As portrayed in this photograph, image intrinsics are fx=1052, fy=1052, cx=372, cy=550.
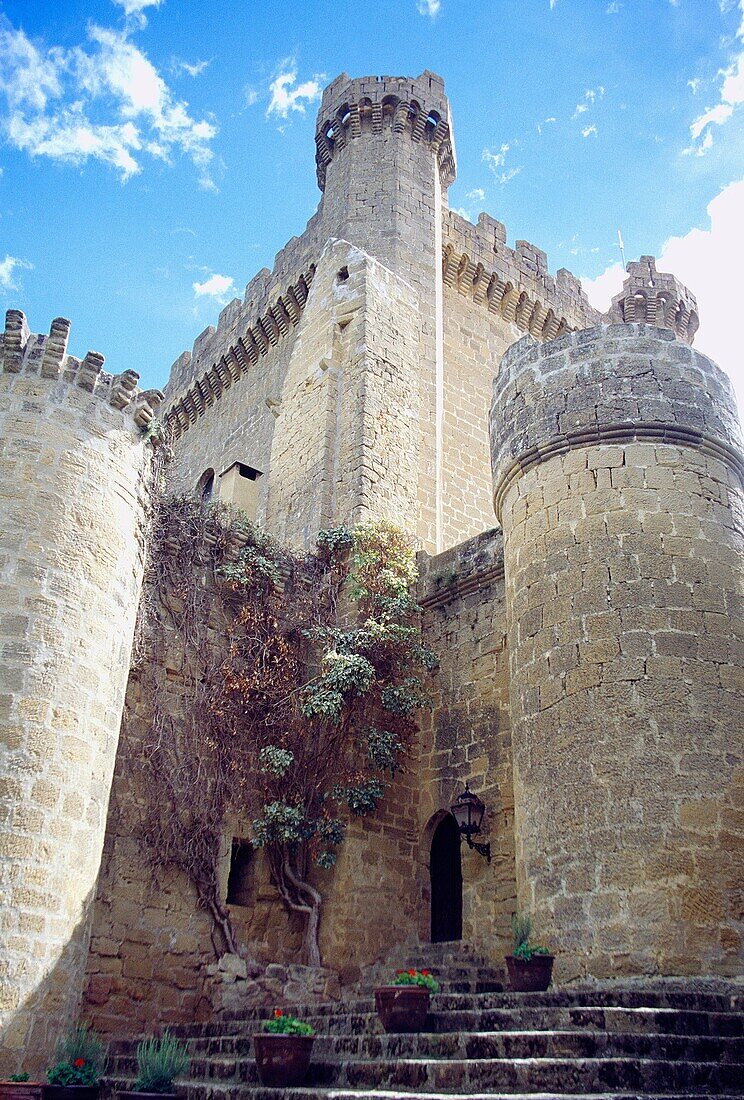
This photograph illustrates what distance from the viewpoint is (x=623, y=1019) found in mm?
5422

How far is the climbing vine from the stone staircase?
284 centimetres

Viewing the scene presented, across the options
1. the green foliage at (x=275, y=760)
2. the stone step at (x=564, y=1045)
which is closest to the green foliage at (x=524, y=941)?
the stone step at (x=564, y=1045)

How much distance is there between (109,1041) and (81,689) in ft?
8.73

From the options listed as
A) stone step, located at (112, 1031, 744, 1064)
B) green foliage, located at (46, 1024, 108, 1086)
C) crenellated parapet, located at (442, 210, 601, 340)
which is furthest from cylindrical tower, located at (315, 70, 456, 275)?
stone step, located at (112, 1031, 744, 1064)

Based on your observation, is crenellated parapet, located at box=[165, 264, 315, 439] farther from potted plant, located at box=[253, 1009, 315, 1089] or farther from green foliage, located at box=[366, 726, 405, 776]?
potted plant, located at box=[253, 1009, 315, 1089]

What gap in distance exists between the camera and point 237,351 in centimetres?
1905

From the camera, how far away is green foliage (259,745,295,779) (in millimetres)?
9875

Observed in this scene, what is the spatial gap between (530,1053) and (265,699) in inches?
219

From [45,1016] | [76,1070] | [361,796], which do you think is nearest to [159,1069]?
[76,1070]

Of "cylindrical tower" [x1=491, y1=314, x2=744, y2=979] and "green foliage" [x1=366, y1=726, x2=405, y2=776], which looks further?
"green foliage" [x1=366, y1=726, x2=405, y2=776]

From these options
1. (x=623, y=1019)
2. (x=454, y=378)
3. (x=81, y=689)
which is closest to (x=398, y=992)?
(x=623, y=1019)

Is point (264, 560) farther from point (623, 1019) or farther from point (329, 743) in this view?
point (623, 1019)

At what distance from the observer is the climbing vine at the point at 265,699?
9.52 metres

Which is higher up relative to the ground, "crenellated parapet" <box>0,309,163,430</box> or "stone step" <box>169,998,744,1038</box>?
"crenellated parapet" <box>0,309,163,430</box>
